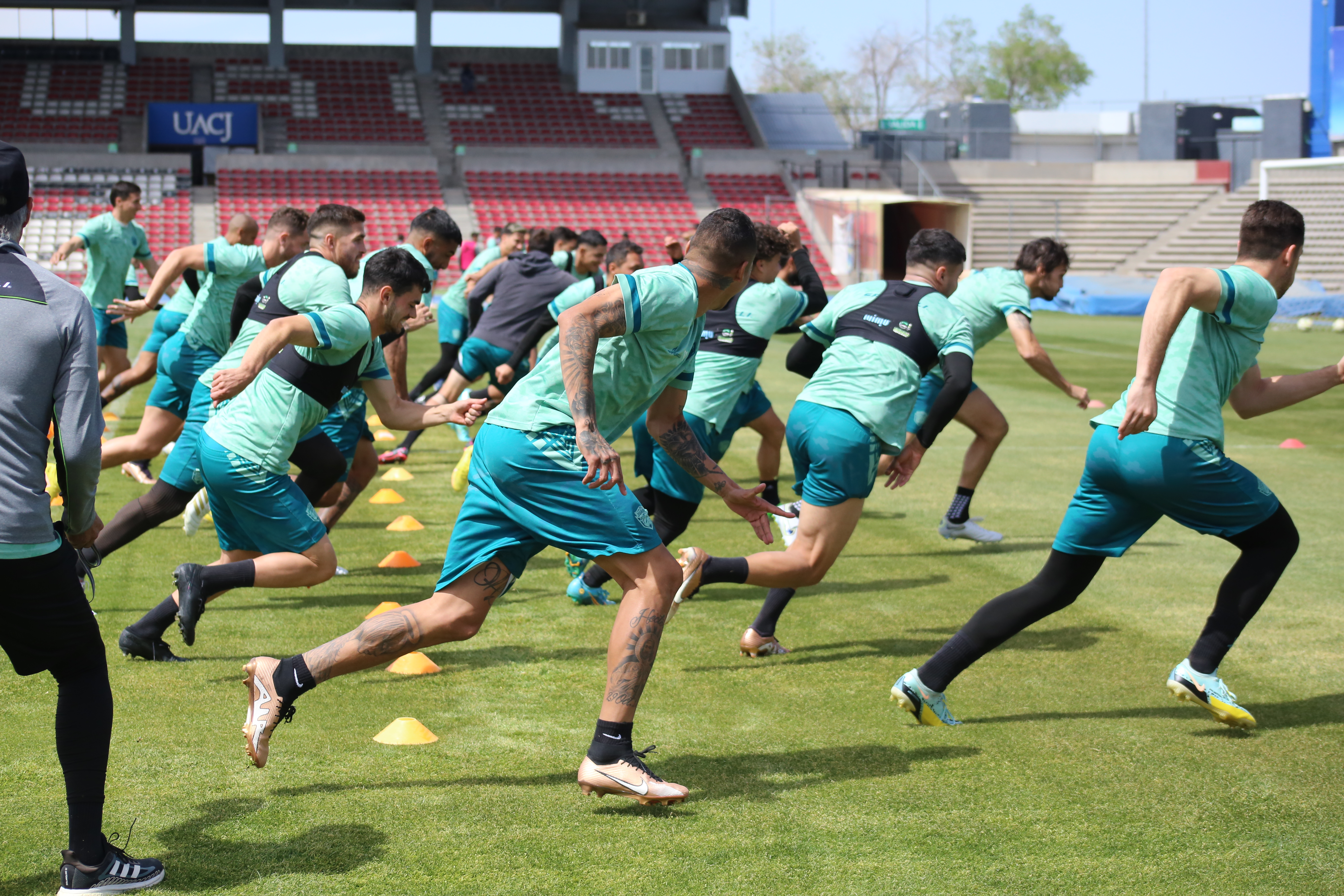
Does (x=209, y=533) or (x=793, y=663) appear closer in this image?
(x=793, y=663)

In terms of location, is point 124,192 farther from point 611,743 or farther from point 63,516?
point 611,743

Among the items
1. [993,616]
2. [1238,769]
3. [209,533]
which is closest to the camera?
[1238,769]

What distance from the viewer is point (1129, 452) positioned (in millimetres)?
4512

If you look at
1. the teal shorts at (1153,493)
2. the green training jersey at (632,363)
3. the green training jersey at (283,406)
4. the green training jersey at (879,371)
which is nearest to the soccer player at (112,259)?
the green training jersey at (283,406)

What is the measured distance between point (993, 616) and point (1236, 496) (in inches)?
37.3

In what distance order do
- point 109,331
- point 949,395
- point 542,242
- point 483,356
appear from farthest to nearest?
point 109,331, point 542,242, point 483,356, point 949,395

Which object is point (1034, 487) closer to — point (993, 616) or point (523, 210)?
point (993, 616)

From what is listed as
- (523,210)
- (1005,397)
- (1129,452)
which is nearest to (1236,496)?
(1129,452)

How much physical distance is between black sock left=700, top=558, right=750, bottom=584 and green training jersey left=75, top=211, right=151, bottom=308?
27.3ft

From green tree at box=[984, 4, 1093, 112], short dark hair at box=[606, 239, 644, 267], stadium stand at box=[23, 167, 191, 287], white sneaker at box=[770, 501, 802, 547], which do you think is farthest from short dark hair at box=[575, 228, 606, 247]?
green tree at box=[984, 4, 1093, 112]

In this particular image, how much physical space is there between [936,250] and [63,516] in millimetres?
3977

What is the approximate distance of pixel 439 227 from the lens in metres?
7.52

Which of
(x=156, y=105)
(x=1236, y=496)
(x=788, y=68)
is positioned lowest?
(x=1236, y=496)

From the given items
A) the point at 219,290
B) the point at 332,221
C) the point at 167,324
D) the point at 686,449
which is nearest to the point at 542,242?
the point at 167,324
